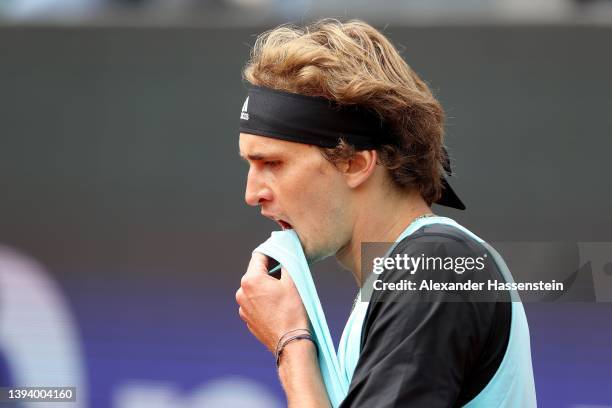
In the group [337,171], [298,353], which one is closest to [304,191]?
[337,171]

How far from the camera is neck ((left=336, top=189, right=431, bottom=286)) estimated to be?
1880 mm

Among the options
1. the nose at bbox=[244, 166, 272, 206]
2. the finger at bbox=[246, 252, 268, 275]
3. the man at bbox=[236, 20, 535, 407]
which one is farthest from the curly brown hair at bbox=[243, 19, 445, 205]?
the finger at bbox=[246, 252, 268, 275]

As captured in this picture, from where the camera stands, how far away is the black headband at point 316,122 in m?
1.87

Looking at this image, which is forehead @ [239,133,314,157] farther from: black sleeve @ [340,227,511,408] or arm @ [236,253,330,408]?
black sleeve @ [340,227,511,408]

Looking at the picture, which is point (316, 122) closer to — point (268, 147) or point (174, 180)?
point (268, 147)

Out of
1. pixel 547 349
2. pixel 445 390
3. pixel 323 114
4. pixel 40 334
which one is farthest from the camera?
pixel 40 334

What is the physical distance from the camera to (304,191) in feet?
6.15

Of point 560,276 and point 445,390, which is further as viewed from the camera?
point 560,276

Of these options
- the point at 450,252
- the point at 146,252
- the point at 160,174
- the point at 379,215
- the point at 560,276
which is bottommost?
the point at 450,252

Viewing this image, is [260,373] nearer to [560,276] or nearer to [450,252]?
[560,276]

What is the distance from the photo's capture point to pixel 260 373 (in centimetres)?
354

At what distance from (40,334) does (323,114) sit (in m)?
2.20

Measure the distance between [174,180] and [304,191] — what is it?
1801mm

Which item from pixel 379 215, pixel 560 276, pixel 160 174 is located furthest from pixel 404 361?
pixel 160 174
